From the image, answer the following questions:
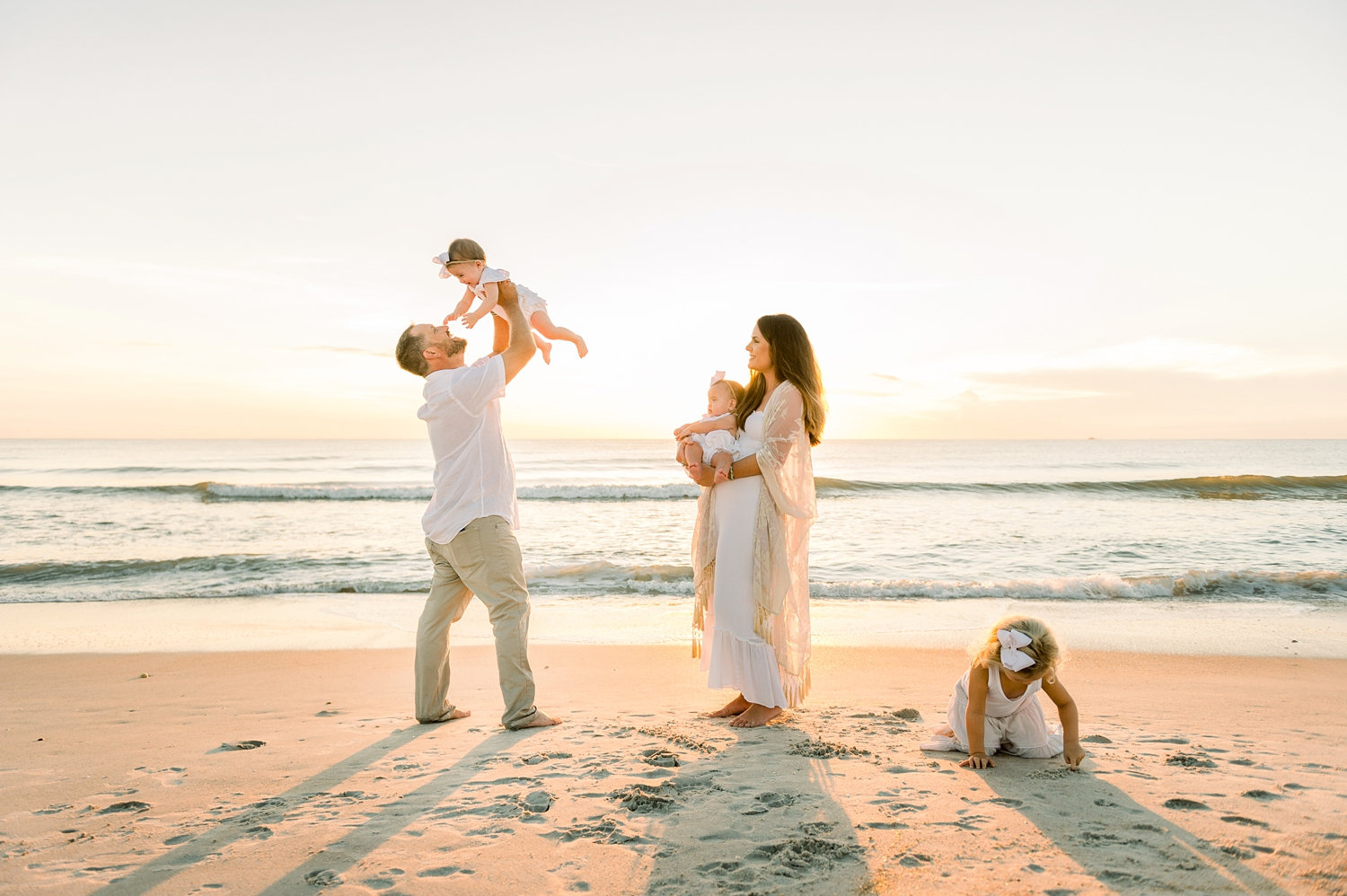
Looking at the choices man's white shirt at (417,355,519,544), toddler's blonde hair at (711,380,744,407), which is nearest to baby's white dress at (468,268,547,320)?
man's white shirt at (417,355,519,544)

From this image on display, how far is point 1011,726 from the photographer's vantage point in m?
3.42

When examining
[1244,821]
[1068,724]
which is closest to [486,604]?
[1068,724]

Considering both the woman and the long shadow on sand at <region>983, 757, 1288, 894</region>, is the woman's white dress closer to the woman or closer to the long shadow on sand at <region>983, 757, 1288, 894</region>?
the woman

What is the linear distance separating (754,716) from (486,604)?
1.45 metres

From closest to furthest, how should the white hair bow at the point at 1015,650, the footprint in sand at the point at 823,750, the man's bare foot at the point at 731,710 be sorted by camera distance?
1. the white hair bow at the point at 1015,650
2. the footprint in sand at the point at 823,750
3. the man's bare foot at the point at 731,710

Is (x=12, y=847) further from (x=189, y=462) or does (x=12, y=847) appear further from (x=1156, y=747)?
(x=189, y=462)

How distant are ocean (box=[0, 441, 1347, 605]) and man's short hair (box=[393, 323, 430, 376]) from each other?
5741mm

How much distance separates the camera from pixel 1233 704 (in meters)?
4.70

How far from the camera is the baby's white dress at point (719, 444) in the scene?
4.05 m

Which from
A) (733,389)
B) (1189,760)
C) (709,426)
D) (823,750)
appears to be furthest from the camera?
(733,389)

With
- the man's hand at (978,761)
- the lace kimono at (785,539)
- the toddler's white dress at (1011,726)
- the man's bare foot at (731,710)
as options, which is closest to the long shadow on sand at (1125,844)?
the man's hand at (978,761)

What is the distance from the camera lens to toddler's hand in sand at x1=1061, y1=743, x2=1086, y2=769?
129 inches

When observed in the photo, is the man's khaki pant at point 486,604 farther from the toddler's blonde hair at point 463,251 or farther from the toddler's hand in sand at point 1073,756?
the toddler's hand in sand at point 1073,756

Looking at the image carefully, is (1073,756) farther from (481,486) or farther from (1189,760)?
(481,486)
